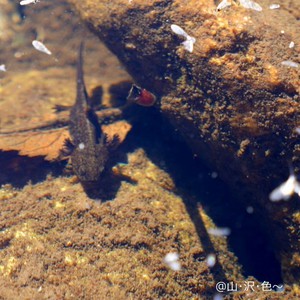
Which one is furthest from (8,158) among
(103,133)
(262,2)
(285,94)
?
(262,2)

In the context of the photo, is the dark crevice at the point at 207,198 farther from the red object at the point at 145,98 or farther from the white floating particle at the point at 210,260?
the red object at the point at 145,98

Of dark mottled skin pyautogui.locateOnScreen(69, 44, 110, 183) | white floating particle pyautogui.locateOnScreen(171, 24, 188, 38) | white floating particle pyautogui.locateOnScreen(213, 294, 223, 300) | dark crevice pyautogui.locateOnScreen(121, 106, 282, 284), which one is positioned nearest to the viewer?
white floating particle pyautogui.locateOnScreen(213, 294, 223, 300)

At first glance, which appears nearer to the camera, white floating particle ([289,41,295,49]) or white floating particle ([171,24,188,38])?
white floating particle ([289,41,295,49])

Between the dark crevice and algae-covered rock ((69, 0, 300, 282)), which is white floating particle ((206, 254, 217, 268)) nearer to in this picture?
the dark crevice

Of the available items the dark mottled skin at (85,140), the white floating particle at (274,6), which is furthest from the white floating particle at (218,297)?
the white floating particle at (274,6)

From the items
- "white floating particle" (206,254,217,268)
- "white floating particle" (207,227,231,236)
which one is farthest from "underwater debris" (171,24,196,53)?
"white floating particle" (206,254,217,268)

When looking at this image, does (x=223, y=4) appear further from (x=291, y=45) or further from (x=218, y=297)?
(x=218, y=297)
